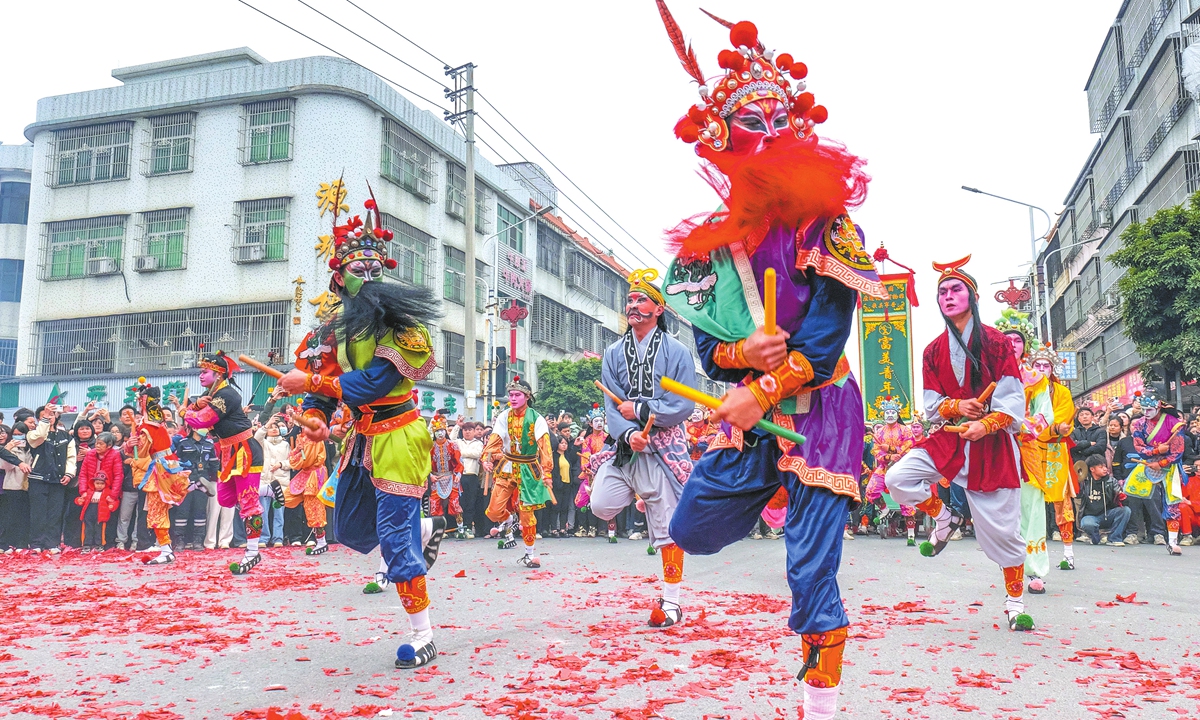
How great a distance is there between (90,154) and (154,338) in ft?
22.9

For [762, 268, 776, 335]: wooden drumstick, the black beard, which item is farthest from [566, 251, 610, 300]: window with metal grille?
[762, 268, 776, 335]: wooden drumstick

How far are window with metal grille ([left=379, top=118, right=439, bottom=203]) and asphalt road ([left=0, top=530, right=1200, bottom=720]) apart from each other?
22691 millimetres

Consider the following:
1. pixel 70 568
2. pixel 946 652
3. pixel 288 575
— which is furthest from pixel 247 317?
pixel 946 652

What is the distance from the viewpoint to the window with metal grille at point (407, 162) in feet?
97.9

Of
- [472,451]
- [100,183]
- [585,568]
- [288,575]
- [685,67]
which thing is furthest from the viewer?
[100,183]

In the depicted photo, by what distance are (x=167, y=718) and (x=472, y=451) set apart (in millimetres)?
11557

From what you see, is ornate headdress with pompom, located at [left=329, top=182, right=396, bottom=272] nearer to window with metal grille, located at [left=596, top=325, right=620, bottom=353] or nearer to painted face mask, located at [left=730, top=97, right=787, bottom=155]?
painted face mask, located at [left=730, top=97, right=787, bottom=155]

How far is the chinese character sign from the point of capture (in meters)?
17.6

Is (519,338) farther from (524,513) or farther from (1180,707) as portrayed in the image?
(1180,707)

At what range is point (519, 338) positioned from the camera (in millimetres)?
39344

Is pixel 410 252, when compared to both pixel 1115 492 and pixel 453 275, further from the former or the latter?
pixel 1115 492

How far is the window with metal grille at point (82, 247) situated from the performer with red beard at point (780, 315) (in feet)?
100

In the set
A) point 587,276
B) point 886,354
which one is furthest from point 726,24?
point 587,276

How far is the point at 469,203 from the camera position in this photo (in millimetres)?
21734
